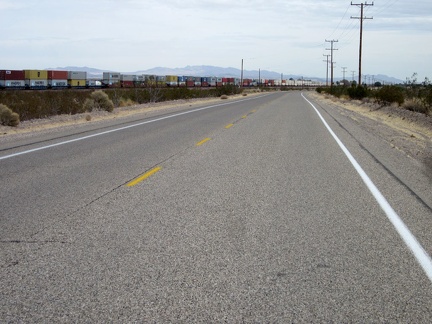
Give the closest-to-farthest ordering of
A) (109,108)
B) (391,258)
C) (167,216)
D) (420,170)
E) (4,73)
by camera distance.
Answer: (391,258), (167,216), (420,170), (109,108), (4,73)

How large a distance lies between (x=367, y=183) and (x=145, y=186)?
13.2ft

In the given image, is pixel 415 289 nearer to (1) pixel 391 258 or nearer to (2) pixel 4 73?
(1) pixel 391 258

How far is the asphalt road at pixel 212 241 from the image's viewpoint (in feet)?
14.7

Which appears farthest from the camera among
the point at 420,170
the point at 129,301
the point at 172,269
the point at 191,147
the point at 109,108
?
the point at 109,108

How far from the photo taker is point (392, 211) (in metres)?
A: 7.82

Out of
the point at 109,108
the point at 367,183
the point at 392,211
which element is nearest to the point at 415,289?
the point at 392,211

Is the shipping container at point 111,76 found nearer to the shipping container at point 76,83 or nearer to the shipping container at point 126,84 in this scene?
Result: the shipping container at point 126,84

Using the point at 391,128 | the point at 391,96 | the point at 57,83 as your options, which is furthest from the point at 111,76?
the point at 391,128

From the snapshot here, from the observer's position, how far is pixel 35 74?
3386 inches

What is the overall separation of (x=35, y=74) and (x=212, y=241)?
85871mm

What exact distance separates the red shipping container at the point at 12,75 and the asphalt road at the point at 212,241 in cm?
7341

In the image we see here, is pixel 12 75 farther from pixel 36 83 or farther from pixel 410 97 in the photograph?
pixel 410 97

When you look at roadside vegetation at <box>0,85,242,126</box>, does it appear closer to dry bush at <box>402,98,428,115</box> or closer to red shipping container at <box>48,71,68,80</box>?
dry bush at <box>402,98,428,115</box>

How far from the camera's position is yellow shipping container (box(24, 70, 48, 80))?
8453cm
